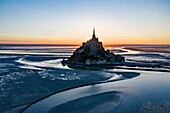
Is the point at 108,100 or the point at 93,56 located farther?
the point at 93,56

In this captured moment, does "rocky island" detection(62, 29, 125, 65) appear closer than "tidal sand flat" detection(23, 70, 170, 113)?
No

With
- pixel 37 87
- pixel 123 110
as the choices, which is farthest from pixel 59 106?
pixel 37 87

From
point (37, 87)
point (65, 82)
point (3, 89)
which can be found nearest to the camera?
point (3, 89)

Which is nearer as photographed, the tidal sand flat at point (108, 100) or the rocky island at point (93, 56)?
the tidal sand flat at point (108, 100)

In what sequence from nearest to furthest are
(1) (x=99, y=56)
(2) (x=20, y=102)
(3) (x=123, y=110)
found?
(3) (x=123, y=110) → (2) (x=20, y=102) → (1) (x=99, y=56)

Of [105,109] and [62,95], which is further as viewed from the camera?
[62,95]

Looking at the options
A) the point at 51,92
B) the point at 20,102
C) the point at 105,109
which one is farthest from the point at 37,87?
the point at 105,109

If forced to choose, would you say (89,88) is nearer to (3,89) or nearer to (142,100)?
(142,100)

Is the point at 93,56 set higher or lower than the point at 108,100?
higher
